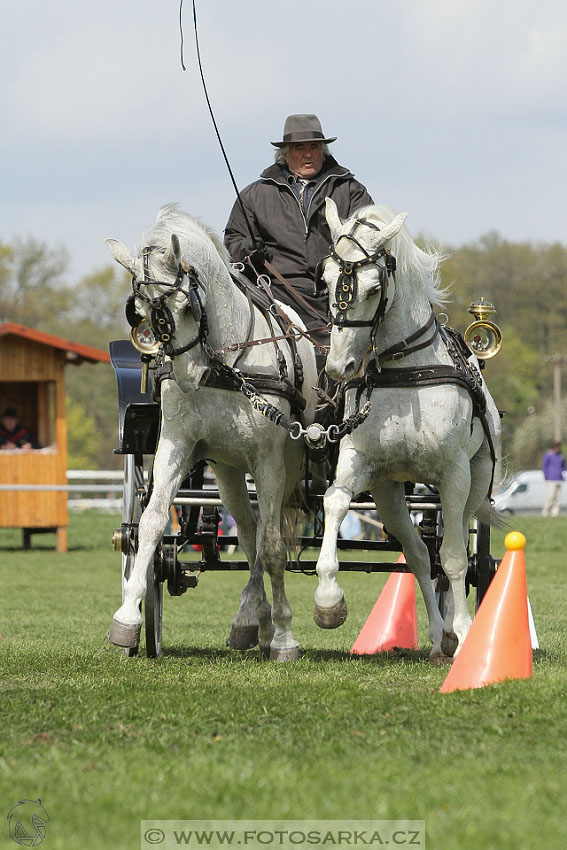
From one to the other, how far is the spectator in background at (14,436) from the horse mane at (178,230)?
14893 mm

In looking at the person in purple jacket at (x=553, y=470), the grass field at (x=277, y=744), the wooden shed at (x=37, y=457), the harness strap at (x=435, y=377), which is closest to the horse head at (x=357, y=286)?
the harness strap at (x=435, y=377)

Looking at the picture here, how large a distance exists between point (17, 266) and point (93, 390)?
21.5ft

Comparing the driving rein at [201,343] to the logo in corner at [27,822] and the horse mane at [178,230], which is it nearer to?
the horse mane at [178,230]

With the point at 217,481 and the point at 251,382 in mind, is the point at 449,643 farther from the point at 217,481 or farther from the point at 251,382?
the point at 251,382

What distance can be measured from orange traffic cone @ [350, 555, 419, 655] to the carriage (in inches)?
15.0

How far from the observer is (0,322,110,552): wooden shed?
20.5m

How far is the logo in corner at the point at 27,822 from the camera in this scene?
10.7 ft

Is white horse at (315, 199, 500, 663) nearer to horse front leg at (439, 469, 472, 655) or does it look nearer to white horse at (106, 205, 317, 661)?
horse front leg at (439, 469, 472, 655)

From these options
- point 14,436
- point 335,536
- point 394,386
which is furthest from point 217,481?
point 14,436

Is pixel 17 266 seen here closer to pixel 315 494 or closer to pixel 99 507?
pixel 99 507

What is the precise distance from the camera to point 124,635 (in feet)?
19.7

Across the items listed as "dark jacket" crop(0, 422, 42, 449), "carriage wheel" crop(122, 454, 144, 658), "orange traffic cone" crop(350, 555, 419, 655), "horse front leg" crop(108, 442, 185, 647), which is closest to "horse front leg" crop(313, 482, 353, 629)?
"horse front leg" crop(108, 442, 185, 647)

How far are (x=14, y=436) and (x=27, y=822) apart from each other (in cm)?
1846

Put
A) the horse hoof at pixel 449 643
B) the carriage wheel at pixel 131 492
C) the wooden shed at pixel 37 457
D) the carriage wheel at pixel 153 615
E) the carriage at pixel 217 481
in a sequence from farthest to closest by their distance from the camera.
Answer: the wooden shed at pixel 37 457 → the carriage wheel at pixel 131 492 → the carriage wheel at pixel 153 615 → the horse hoof at pixel 449 643 → the carriage at pixel 217 481
